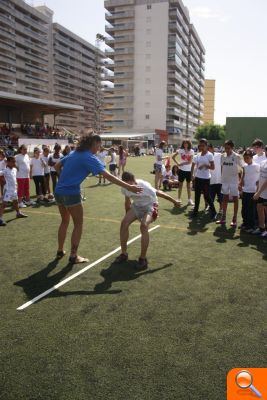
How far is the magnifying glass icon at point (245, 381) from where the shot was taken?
2201 millimetres

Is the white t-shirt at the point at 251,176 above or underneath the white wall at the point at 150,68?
underneath

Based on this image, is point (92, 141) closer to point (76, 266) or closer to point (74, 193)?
point (74, 193)

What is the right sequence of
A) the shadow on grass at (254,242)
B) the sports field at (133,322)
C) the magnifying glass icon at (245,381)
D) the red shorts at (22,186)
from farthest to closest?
the red shorts at (22,186), the shadow on grass at (254,242), the sports field at (133,322), the magnifying glass icon at (245,381)

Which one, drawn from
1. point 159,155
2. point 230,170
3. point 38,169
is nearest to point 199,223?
point 230,170

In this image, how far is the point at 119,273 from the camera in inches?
223

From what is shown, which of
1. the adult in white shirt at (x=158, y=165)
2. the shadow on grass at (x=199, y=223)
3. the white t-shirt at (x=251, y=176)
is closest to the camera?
the white t-shirt at (x=251, y=176)

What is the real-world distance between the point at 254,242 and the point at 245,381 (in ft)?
18.4

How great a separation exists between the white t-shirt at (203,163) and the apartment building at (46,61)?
8839 cm

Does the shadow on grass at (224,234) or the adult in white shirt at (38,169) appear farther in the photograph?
the adult in white shirt at (38,169)

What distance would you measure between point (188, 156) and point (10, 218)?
5.75m

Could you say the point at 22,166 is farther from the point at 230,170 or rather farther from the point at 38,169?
the point at 230,170

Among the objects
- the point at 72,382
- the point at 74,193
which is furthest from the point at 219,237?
the point at 72,382

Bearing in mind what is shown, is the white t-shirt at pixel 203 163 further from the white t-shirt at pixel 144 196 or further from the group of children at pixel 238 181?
the white t-shirt at pixel 144 196

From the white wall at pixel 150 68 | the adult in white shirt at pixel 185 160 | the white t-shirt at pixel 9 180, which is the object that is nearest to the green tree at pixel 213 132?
the white wall at pixel 150 68
